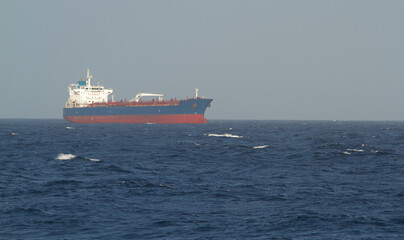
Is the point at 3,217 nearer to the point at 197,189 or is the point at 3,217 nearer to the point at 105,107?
the point at 197,189

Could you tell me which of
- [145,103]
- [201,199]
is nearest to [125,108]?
[145,103]

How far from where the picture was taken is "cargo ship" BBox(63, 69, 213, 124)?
115812 millimetres

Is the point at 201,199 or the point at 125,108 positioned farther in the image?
the point at 125,108

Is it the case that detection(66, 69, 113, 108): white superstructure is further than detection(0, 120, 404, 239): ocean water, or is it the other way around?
detection(66, 69, 113, 108): white superstructure

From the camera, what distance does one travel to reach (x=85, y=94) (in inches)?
5758

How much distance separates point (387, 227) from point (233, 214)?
518 cm

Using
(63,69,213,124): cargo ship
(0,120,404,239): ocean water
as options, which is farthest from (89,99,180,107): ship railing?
(0,120,404,239): ocean water

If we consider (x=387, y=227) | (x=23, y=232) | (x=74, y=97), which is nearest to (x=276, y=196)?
(x=387, y=227)

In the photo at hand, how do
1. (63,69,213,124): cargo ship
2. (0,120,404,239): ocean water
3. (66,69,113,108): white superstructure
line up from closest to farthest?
1. (0,120,404,239): ocean water
2. (63,69,213,124): cargo ship
3. (66,69,113,108): white superstructure

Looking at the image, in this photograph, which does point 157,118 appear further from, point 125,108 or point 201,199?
point 201,199

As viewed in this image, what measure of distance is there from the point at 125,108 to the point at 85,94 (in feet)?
96.2

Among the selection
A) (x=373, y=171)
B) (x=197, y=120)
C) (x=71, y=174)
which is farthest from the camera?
(x=197, y=120)

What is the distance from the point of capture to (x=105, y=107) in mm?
126562

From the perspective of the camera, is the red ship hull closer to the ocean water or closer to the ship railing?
the ship railing
